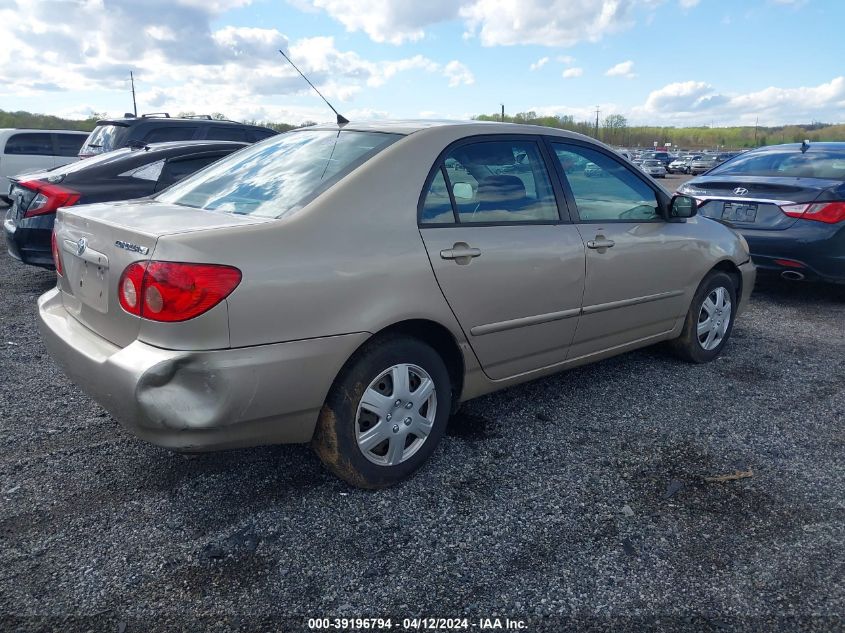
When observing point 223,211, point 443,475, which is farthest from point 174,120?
point 443,475

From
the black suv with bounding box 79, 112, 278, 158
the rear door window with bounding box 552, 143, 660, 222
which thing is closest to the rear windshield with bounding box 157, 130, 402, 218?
the rear door window with bounding box 552, 143, 660, 222

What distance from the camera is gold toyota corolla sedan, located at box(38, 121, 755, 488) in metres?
2.44

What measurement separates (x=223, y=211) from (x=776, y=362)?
413 cm

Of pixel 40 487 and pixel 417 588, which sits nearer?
pixel 417 588

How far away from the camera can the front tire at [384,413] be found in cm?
281

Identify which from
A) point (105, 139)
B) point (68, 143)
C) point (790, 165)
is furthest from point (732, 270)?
point (68, 143)

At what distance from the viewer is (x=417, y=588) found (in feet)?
7.82

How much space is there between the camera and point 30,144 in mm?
13922

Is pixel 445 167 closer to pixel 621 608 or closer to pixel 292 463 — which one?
pixel 292 463

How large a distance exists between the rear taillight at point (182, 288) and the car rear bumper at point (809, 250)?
224 inches

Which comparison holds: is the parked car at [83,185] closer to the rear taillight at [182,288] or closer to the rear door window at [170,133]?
the rear door window at [170,133]

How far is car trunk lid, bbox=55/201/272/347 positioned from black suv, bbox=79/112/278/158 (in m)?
7.43

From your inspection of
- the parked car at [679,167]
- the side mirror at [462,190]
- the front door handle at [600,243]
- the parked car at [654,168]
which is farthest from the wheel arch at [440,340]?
the parked car at [679,167]

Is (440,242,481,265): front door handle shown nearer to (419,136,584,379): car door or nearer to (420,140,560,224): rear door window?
(419,136,584,379): car door
